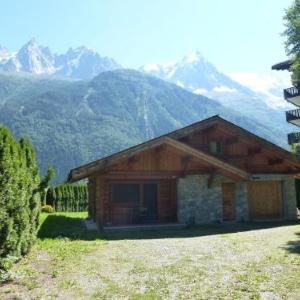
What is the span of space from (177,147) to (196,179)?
2.50m

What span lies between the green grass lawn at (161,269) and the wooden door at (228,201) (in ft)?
26.0

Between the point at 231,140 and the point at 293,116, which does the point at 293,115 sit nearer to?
the point at 293,116

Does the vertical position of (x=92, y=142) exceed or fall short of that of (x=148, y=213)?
it exceeds it

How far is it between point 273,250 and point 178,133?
12.9m

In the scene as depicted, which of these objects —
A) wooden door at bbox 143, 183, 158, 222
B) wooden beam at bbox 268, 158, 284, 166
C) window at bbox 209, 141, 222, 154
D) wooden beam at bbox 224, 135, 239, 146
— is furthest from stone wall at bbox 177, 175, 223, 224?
wooden beam at bbox 268, 158, 284, 166

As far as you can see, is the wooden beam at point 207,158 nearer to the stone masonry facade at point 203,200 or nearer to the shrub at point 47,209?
the stone masonry facade at point 203,200

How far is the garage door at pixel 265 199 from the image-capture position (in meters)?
27.5

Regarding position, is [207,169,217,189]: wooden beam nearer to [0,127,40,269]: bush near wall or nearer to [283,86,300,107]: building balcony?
[0,127,40,269]: bush near wall

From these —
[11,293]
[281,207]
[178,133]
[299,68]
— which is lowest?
[11,293]

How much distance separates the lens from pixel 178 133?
26.4m

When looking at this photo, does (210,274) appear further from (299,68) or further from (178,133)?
(178,133)

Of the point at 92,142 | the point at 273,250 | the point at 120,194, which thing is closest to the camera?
the point at 273,250

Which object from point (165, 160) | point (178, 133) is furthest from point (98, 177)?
point (178, 133)

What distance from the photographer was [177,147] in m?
24.3
